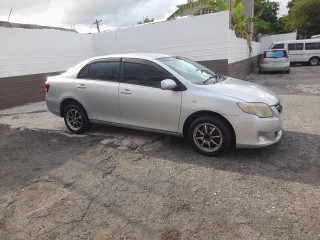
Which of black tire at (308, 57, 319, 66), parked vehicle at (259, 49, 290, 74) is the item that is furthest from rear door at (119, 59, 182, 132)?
black tire at (308, 57, 319, 66)

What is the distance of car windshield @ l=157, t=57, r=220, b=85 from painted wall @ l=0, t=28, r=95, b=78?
6895 mm

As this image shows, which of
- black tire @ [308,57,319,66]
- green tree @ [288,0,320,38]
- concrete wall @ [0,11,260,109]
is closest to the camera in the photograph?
concrete wall @ [0,11,260,109]

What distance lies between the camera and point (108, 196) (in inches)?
147

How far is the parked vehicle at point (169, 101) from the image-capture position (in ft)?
14.6

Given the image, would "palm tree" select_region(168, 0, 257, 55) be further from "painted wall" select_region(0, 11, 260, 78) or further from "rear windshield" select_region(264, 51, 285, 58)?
"rear windshield" select_region(264, 51, 285, 58)

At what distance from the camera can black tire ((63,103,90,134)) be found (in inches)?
238

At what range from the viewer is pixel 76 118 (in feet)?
20.3

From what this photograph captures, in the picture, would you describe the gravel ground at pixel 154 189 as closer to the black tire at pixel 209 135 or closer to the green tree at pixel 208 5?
the black tire at pixel 209 135

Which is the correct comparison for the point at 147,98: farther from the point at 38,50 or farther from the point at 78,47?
the point at 78,47

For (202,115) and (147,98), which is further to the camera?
(147,98)

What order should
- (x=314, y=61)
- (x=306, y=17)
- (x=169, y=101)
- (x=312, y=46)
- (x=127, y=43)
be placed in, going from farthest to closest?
(x=306, y=17) < (x=314, y=61) < (x=312, y=46) < (x=127, y=43) < (x=169, y=101)

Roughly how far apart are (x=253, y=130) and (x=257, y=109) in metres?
0.32

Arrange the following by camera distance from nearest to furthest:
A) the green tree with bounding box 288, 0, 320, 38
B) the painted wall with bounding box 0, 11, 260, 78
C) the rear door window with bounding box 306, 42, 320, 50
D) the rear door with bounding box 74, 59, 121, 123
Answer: the rear door with bounding box 74, 59, 121, 123 < the painted wall with bounding box 0, 11, 260, 78 < the rear door window with bounding box 306, 42, 320, 50 < the green tree with bounding box 288, 0, 320, 38

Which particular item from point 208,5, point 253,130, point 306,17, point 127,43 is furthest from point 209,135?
point 306,17
